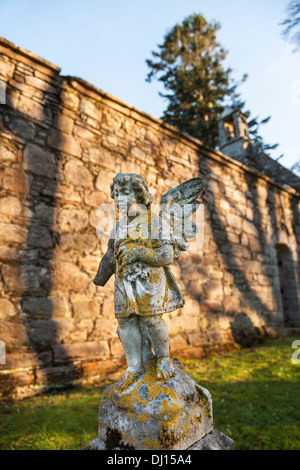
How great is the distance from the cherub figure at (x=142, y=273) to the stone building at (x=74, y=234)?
2.15m

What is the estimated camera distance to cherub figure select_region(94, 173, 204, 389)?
177 cm

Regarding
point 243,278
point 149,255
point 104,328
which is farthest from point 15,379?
point 243,278

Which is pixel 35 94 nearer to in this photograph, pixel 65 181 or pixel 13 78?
pixel 13 78

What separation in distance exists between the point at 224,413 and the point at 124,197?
251 centimetres

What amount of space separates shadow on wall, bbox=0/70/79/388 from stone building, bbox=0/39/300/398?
13 mm

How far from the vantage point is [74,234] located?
14.1 ft

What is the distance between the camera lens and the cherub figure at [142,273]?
5.82ft

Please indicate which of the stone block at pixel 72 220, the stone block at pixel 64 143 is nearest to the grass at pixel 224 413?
the stone block at pixel 72 220

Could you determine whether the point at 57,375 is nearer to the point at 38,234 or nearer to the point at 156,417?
the point at 38,234

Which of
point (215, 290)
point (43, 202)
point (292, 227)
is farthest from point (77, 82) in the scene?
point (292, 227)

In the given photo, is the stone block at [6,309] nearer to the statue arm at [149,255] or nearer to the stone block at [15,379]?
the stone block at [15,379]

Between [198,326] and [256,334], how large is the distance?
193 centimetres

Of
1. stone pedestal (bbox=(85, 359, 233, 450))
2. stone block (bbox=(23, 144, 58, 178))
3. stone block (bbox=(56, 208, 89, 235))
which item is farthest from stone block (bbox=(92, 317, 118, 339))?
stone pedestal (bbox=(85, 359, 233, 450))
